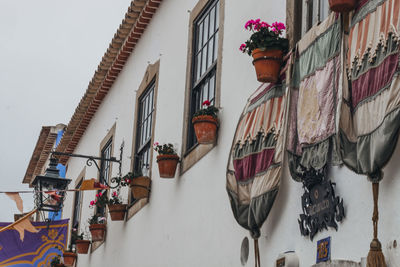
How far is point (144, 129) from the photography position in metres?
11.3

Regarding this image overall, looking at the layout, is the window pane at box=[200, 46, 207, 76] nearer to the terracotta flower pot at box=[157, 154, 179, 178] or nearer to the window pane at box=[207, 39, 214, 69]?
the window pane at box=[207, 39, 214, 69]

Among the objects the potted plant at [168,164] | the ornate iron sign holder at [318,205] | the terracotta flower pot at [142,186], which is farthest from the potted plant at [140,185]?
the ornate iron sign holder at [318,205]

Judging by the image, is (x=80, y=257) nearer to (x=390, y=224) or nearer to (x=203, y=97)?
(x=203, y=97)

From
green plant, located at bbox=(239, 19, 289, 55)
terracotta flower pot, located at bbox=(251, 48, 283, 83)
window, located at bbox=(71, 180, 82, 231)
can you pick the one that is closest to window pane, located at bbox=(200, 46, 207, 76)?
green plant, located at bbox=(239, 19, 289, 55)

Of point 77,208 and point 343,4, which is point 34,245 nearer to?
point 77,208

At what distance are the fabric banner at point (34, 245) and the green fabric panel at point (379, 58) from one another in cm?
823

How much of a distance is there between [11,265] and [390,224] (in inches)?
351

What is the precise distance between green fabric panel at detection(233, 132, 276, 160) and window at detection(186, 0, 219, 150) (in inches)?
66.0

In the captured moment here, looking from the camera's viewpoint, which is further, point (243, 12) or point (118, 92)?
point (118, 92)

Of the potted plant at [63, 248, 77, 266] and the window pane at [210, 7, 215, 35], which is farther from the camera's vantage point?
the potted plant at [63, 248, 77, 266]

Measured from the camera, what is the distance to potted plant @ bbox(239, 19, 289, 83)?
20.4 feet

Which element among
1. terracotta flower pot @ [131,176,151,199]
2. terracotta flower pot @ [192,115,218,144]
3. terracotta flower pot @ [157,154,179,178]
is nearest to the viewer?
terracotta flower pot @ [192,115,218,144]

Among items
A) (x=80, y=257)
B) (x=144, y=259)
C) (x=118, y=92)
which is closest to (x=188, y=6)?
(x=144, y=259)

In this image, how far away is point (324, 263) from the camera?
510 cm
